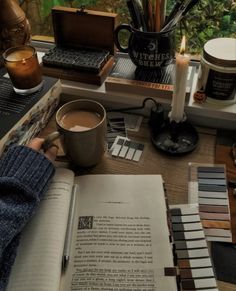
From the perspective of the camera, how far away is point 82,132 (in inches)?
23.6

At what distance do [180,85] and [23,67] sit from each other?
0.34 m

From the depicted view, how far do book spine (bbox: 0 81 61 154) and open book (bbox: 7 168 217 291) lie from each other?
0.40 feet

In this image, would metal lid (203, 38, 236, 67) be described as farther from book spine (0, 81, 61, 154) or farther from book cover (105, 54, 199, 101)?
book spine (0, 81, 61, 154)

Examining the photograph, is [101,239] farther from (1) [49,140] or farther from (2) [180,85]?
(2) [180,85]

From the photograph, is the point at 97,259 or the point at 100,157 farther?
the point at 100,157

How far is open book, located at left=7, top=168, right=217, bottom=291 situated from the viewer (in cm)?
49

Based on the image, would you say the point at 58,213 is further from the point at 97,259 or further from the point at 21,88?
the point at 21,88

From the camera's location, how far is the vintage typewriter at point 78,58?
0.81 meters

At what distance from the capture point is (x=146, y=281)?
0.49 m

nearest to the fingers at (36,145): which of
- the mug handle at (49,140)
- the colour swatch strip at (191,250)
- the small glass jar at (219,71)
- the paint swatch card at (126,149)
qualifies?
the mug handle at (49,140)

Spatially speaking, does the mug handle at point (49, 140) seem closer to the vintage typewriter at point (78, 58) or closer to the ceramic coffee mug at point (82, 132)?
the ceramic coffee mug at point (82, 132)

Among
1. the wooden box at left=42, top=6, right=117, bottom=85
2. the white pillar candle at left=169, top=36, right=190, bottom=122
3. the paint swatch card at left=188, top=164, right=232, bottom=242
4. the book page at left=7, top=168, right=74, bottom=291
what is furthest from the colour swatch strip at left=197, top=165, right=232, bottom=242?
the wooden box at left=42, top=6, right=117, bottom=85

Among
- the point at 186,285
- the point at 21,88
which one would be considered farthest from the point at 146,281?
the point at 21,88

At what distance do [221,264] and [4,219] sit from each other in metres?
0.36
